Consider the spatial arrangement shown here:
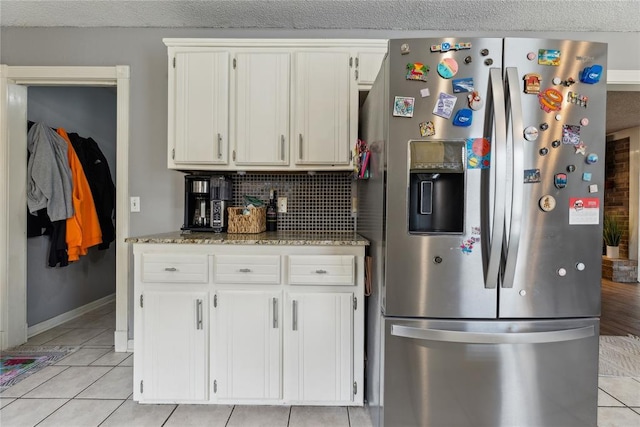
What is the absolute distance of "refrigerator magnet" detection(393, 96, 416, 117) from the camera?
1.38 meters

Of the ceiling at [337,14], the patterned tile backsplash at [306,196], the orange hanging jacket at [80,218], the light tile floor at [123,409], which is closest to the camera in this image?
the light tile floor at [123,409]

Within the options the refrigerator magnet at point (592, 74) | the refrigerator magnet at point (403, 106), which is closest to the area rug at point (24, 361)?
the refrigerator magnet at point (403, 106)

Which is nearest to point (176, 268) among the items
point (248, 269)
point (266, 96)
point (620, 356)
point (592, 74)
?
point (248, 269)

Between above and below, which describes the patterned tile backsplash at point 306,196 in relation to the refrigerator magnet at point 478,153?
below

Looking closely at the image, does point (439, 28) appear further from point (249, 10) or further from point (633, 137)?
point (633, 137)

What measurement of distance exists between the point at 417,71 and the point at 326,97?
34.8 inches

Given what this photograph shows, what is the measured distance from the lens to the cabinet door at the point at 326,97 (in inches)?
84.8

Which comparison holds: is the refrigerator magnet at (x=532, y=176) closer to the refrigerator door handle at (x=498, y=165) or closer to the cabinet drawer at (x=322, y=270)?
the refrigerator door handle at (x=498, y=165)

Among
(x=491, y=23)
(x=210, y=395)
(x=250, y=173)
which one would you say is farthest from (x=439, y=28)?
(x=210, y=395)

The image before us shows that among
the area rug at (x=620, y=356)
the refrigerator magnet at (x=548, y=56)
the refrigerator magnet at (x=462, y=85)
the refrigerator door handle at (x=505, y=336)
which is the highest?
the refrigerator magnet at (x=548, y=56)

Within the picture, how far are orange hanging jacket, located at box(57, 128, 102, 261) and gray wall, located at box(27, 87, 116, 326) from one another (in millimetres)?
349

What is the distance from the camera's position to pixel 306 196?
8.20ft

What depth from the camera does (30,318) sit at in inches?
111

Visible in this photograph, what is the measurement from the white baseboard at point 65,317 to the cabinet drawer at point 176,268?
6.64 feet
